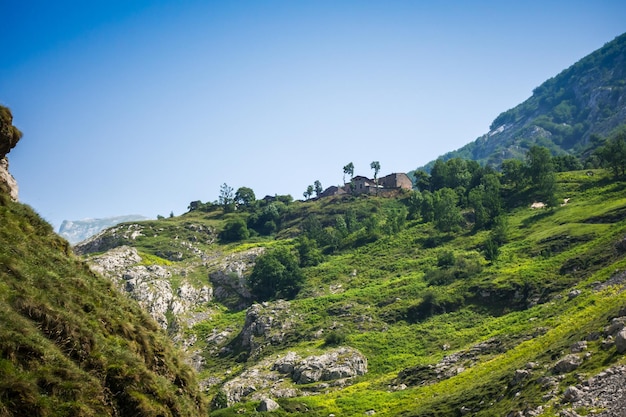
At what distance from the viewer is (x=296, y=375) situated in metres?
78.5

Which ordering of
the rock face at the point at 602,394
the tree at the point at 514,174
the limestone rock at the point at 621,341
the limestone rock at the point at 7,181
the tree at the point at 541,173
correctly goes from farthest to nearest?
the tree at the point at 514,174
the tree at the point at 541,173
the limestone rock at the point at 621,341
the limestone rock at the point at 7,181
the rock face at the point at 602,394

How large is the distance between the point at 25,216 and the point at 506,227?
106 metres

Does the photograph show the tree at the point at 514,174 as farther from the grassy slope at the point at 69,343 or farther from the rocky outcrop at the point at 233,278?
the grassy slope at the point at 69,343

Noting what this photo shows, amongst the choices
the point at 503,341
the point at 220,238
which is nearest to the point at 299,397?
the point at 503,341

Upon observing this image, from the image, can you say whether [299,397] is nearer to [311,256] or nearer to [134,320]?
[134,320]

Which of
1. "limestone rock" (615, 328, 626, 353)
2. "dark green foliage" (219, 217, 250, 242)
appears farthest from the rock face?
"dark green foliage" (219, 217, 250, 242)

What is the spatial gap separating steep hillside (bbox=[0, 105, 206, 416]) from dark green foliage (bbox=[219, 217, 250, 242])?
462 feet

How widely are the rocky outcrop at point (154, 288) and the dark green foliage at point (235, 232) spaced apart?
40646 mm

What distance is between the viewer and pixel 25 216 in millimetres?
30938

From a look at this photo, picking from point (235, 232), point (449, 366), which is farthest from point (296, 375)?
point (235, 232)

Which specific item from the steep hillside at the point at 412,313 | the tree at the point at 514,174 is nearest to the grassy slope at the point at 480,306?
the steep hillside at the point at 412,313

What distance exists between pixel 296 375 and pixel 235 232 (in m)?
101

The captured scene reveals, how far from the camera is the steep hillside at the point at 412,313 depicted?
47.2m

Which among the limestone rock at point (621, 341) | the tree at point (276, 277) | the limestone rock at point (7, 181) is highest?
the limestone rock at point (7, 181)
